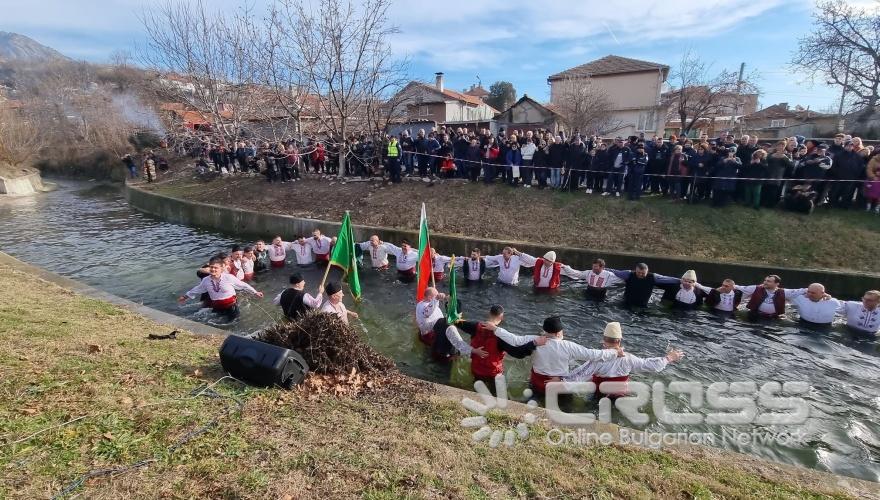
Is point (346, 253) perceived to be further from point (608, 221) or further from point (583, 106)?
point (583, 106)

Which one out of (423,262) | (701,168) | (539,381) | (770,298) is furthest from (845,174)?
(423,262)

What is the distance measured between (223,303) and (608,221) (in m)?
12.0

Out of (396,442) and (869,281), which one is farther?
(869,281)

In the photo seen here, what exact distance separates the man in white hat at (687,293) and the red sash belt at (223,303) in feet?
34.9

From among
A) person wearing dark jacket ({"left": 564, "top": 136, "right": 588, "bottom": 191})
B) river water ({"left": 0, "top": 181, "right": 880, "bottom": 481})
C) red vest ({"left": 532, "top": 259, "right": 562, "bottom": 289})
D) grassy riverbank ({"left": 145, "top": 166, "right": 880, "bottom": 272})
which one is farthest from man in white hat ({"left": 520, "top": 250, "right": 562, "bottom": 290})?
person wearing dark jacket ({"left": 564, "top": 136, "right": 588, "bottom": 191})

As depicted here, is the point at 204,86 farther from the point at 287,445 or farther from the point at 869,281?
the point at 869,281

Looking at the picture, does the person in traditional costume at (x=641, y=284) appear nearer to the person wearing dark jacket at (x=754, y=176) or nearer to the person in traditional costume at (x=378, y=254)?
the person wearing dark jacket at (x=754, y=176)

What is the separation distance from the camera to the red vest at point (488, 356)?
718 centimetres

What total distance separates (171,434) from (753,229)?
15626mm

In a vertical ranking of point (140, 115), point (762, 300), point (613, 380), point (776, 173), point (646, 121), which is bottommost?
point (613, 380)

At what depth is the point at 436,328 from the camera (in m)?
8.36

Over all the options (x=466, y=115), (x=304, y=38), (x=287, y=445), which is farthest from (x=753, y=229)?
(x=466, y=115)

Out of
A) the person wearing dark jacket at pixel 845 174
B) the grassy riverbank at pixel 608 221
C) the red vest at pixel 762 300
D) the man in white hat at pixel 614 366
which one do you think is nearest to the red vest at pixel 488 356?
the man in white hat at pixel 614 366

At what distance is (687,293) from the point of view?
11.0 metres
